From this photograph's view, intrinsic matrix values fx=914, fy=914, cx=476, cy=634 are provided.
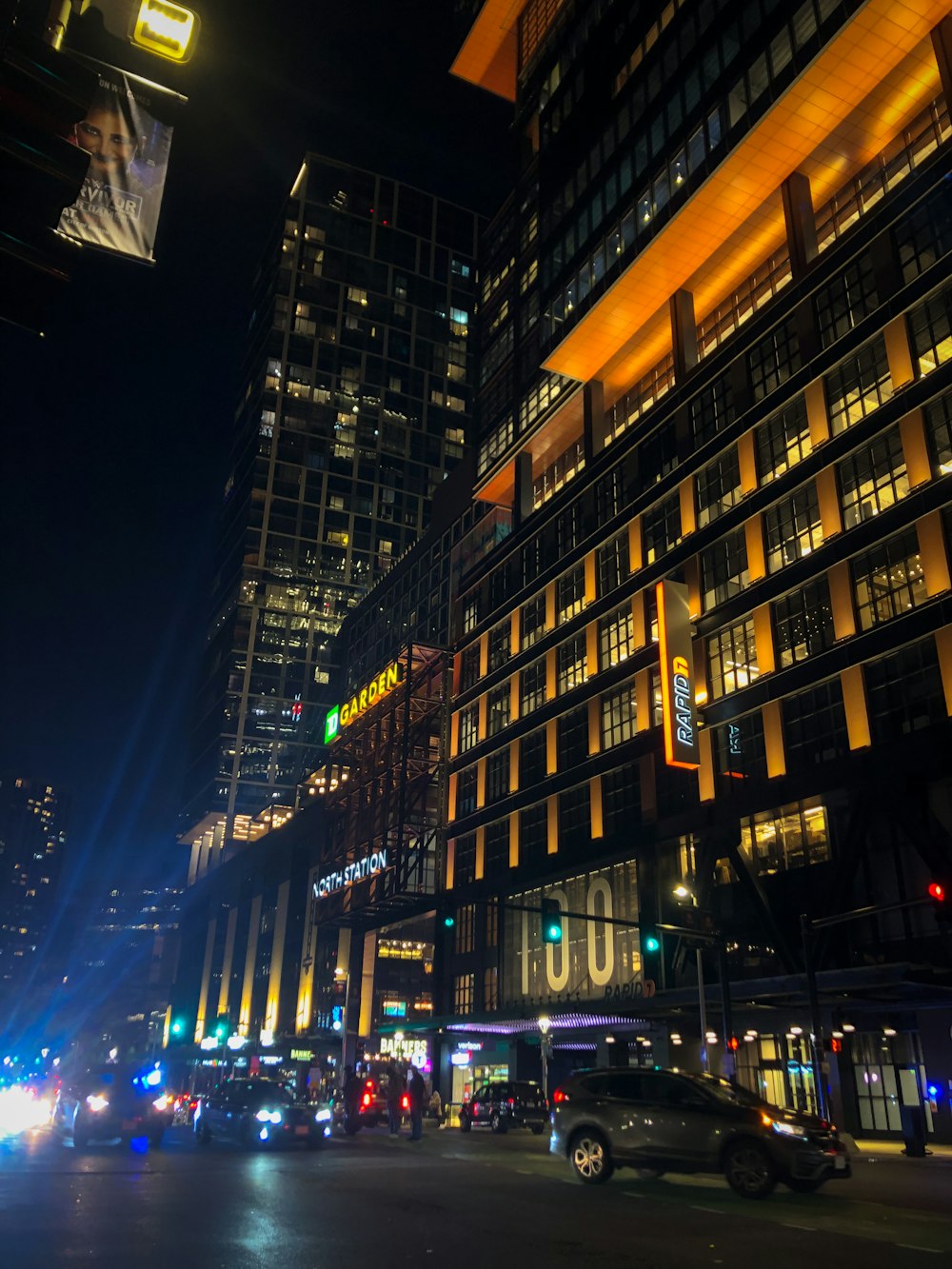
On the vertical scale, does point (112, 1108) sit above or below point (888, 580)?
below

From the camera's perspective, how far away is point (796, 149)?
1601 inches

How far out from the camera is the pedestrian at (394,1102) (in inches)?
1049

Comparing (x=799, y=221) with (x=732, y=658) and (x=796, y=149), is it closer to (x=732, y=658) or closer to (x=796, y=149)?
(x=796, y=149)

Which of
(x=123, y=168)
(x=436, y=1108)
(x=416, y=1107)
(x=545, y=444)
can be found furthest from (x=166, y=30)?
(x=545, y=444)

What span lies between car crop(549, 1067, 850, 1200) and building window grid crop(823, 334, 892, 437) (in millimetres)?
27086

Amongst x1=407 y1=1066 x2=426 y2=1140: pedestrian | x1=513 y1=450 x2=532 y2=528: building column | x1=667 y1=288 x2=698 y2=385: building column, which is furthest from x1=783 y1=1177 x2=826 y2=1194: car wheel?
x1=513 y1=450 x2=532 y2=528: building column

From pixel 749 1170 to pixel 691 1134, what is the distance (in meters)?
0.93

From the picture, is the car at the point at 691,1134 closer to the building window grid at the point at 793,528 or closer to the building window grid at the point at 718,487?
the building window grid at the point at 793,528

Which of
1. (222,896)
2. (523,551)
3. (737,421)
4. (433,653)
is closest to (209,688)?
(222,896)

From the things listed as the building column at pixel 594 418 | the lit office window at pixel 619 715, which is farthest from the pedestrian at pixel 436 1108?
the building column at pixel 594 418

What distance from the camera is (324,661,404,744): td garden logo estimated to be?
211ft

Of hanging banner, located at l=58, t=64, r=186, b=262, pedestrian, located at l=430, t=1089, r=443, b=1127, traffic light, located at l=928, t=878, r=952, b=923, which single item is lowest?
pedestrian, located at l=430, t=1089, r=443, b=1127

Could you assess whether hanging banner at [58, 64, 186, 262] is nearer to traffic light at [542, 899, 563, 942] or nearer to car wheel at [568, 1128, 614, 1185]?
car wheel at [568, 1128, 614, 1185]

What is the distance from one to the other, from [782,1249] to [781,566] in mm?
30625
